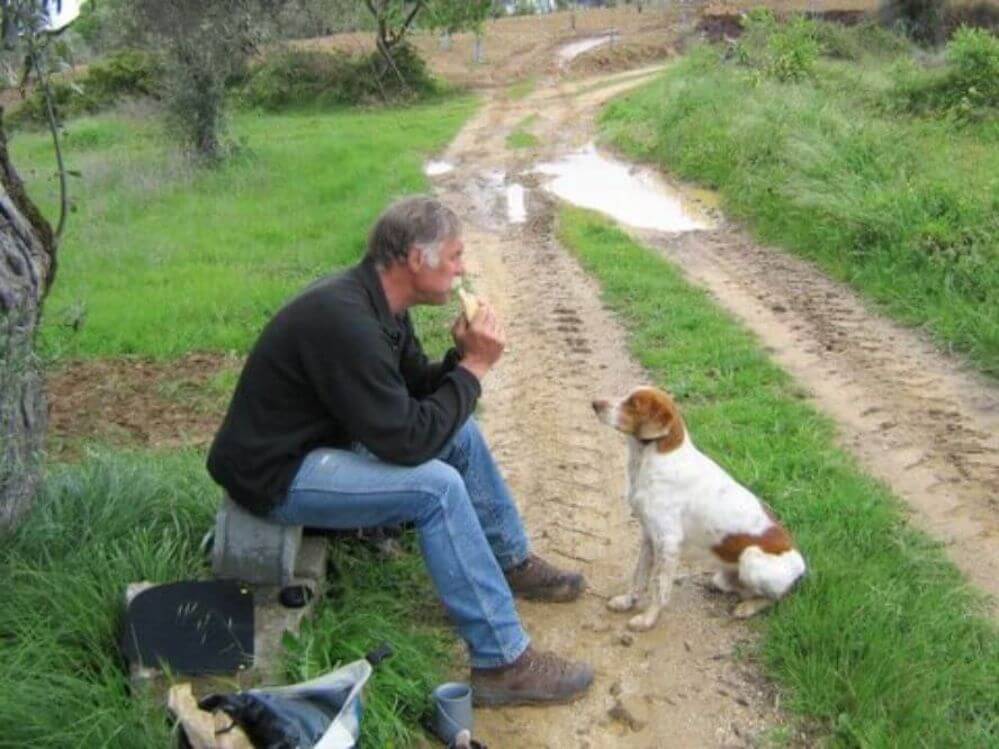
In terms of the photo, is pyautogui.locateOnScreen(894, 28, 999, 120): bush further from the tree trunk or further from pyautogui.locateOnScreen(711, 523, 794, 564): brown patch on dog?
the tree trunk

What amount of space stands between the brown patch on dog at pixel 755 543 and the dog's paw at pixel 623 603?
1.40ft

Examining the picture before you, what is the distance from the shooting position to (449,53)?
125 feet

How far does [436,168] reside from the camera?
1672 centimetres

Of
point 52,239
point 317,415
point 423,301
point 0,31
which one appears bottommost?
point 317,415

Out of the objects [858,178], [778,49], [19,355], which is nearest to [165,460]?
[19,355]

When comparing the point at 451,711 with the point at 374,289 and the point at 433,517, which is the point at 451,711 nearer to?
the point at 433,517

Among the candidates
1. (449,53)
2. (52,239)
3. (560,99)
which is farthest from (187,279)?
(449,53)

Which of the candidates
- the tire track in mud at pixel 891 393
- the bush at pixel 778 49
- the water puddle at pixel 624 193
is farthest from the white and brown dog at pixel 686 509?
the bush at pixel 778 49

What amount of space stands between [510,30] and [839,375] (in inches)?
1528

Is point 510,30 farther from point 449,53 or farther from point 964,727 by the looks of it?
point 964,727

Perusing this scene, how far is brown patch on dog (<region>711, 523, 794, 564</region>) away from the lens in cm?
405

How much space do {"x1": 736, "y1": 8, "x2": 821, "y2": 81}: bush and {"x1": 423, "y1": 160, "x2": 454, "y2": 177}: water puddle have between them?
6.18 metres

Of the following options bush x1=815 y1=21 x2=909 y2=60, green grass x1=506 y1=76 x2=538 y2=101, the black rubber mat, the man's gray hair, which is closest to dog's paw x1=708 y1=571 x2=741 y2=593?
the man's gray hair

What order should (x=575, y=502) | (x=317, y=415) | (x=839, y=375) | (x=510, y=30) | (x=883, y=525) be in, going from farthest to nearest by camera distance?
(x=510, y=30) → (x=839, y=375) → (x=575, y=502) → (x=883, y=525) → (x=317, y=415)
